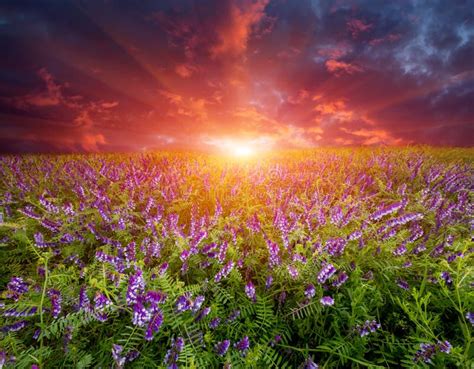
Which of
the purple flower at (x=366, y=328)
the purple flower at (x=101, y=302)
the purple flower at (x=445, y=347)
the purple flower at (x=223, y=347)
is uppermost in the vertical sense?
the purple flower at (x=101, y=302)

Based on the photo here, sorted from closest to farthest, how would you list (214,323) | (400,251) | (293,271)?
1. (214,323)
2. (293,271)
3. (400,251)

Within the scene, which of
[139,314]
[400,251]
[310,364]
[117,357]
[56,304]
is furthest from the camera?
[400,251]

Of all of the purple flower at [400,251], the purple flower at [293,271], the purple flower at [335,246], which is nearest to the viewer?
the purple flower at [293,271]

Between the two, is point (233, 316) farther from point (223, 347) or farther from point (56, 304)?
point (56, 304)

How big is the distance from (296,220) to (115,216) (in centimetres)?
164

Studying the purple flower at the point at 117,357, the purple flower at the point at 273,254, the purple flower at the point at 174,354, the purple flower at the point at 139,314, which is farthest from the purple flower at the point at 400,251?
the purple flower at the point at 117,357

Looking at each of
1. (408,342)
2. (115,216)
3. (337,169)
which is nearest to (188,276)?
(115,216)

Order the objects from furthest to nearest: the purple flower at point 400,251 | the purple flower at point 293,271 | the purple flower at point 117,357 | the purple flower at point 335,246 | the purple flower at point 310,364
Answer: the purple flower at point 400,251 < the purple flower at point 335,246 < the purple flower at point 293,271 < the purple flower at point 310,364 < the purple flower at point 117,357

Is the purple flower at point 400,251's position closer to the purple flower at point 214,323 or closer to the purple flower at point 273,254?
the purple flower at point 273,254

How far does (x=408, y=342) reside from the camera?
5.81 feet

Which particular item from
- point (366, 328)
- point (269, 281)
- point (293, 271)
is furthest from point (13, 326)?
point (366, 328)

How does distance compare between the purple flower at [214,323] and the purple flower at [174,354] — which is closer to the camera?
the purple flower at [174,354]

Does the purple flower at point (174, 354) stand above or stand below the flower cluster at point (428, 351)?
below

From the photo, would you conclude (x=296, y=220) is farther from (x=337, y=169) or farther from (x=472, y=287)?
(x=337, y=169)
